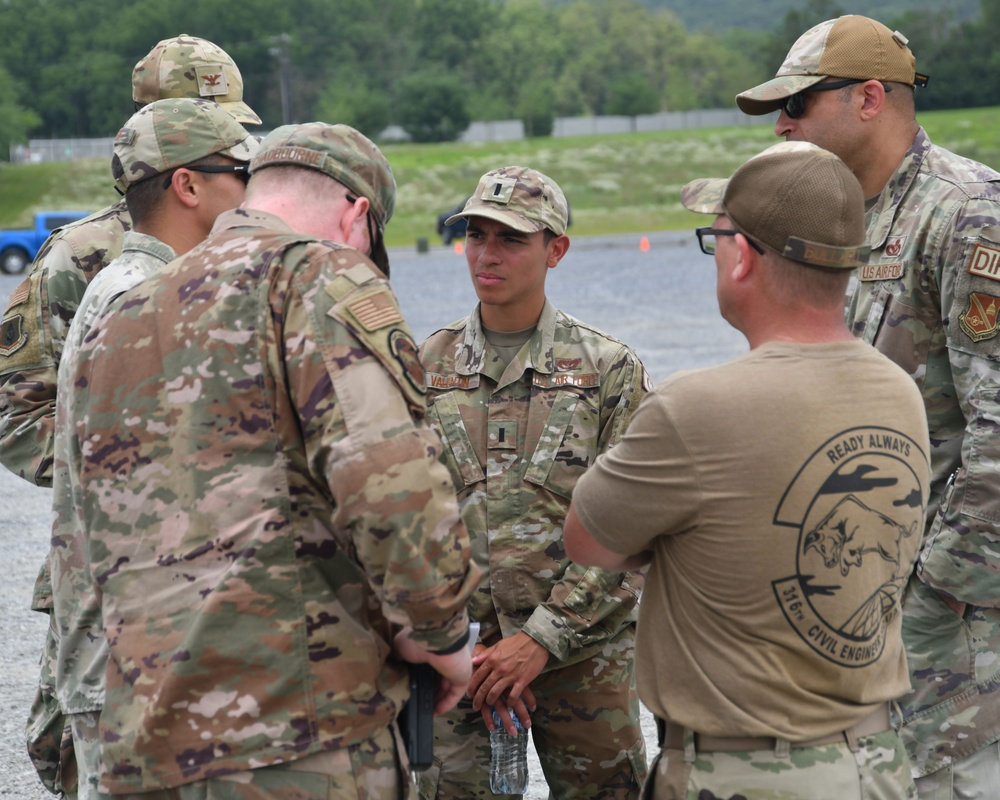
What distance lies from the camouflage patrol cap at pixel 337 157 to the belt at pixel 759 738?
3.90 ft

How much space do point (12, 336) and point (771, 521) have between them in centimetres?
258

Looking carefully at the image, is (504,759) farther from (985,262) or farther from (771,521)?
(985,262)

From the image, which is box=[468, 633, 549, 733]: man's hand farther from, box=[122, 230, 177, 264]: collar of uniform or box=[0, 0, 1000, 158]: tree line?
box=[0, 0, 1000, 158]: tree line

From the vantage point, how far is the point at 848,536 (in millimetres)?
2357

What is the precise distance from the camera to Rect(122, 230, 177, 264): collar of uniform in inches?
123

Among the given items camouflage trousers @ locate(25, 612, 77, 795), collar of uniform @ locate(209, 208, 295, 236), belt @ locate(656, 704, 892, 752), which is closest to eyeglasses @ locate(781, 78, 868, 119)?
collar of uniform @ locate(209, 208, 295, 236)

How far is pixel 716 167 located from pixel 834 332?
57.7 meters

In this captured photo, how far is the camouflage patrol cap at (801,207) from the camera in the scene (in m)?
2.39

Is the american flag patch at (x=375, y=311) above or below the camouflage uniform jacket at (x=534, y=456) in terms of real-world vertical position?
above

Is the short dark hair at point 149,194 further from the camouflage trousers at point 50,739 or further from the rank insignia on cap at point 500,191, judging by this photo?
the camouflage trousers at point 50,739

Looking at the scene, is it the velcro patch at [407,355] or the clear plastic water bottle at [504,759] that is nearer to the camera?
the velcro patch at [407,355]

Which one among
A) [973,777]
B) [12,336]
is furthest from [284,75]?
[973,777]

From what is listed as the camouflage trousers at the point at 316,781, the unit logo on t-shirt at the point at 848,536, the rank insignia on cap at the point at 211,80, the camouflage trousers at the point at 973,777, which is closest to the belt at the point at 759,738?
the unit logo on t-shirt at the point at 848,536

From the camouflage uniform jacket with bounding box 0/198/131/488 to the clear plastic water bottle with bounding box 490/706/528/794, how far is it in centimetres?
159
